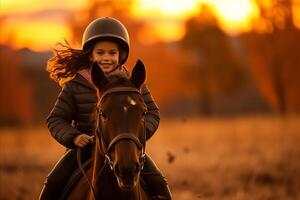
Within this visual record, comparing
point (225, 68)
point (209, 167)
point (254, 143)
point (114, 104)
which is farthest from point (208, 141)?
point (225, 68)

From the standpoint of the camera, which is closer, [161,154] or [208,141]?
[161,154]

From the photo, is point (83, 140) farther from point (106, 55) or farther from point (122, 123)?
point (106, 55)

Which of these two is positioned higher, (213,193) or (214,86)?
(214,86)

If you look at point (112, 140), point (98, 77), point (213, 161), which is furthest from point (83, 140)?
point (213, 161)

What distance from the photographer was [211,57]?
40.9 meters

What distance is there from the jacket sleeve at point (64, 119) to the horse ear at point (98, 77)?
0.54 m

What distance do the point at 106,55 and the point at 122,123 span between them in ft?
4.47

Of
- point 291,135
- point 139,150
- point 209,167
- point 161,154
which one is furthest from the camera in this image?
point 291,135

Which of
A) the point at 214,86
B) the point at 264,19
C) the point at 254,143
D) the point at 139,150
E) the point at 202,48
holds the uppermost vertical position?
the point at 202,48

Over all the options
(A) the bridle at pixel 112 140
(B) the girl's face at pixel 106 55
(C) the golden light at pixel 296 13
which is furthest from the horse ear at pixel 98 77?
(C) the golden light at pixel 296 13

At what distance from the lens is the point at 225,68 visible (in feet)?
132

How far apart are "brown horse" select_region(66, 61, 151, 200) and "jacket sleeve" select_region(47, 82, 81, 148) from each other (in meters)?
0.28

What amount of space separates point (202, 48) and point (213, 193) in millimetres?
32872

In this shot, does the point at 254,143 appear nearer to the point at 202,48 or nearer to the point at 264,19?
the point at 264,19
